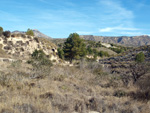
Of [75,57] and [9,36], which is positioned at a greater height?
[9,36]

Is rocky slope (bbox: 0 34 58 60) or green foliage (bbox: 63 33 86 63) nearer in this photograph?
rocky slope (bbox: 0 34 58 60)

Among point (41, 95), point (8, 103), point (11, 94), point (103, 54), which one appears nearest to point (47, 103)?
point (41, 95)

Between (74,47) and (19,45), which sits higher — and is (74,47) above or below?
below

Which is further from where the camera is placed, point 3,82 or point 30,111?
point 3,82

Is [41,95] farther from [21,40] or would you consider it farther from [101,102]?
[21,40]

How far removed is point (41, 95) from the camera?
15.1ft

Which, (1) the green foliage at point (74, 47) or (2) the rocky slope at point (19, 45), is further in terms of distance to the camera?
(1) the green foliage at point (74, 47)

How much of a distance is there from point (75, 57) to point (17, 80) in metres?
26.0

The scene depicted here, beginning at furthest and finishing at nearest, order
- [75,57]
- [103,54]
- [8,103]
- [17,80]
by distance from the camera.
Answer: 1. [103,54]
2. [75,57]
3. [17,80]
4. [8,103]

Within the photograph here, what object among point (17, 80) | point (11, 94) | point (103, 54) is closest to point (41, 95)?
point (11, 94)

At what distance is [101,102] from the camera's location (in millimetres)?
4332

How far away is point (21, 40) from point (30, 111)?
28.6m

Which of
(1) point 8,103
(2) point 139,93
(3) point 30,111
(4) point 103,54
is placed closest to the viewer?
(3) point 30,111

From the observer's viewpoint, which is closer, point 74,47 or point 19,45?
point 19,45
